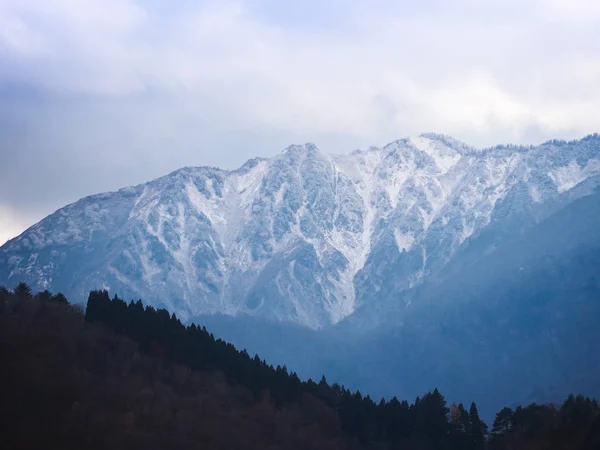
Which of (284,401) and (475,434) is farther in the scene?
(284,401)

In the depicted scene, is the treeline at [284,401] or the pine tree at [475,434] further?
the pine tree at [475,434]

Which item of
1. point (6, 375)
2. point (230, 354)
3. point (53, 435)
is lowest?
point (53, 435)

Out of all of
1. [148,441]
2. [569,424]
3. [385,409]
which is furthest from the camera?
[385,409]

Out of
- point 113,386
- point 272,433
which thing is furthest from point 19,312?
point 272,433

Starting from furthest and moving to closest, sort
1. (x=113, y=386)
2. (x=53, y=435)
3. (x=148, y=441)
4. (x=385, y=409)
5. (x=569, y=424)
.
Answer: (x=385, y=409) < (x=569, y=424) < (x=113, y=386) < (x=148, y=441) < (x=53, y=435)

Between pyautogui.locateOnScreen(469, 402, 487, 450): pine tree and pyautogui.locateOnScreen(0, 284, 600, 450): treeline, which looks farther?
pyautogui.locateOnScreen(469, 402, 487, 450): pine tree

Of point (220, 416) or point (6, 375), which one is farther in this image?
point (220, 416)

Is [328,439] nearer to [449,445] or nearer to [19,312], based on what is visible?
[449,445]

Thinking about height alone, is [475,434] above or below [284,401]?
below
